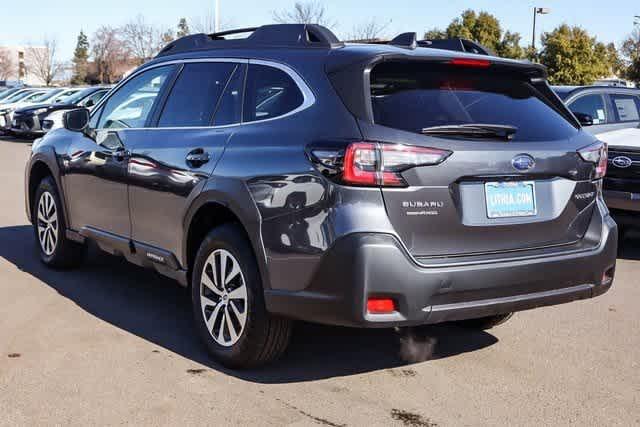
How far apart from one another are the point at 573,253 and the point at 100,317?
3036 mm

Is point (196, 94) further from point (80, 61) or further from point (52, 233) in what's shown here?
point (80, 61)

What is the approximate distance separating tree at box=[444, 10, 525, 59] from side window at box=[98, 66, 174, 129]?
157 feet

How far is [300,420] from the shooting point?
3.88 meters

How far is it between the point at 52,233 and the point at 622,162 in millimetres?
5142

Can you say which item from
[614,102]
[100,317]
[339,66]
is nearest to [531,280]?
[339,66]

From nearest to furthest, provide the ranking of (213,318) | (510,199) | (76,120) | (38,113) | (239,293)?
1. (510,199)
2. (239,293)
3. (213,318)
4. (76,120)
5. (38,113)

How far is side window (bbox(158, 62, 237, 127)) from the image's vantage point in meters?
4.95

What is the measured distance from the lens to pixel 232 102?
4.78 meters

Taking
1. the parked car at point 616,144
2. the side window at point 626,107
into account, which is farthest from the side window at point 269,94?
the side window at point 626,107

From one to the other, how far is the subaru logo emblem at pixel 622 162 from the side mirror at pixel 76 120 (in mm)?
4801

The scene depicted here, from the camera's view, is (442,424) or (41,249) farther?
(41,249)

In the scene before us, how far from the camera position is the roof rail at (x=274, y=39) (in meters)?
4.49

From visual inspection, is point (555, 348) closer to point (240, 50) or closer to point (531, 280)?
point (531, 280)

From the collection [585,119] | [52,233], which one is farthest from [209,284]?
[585,119]
